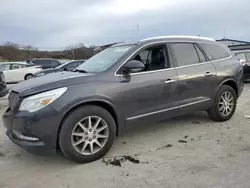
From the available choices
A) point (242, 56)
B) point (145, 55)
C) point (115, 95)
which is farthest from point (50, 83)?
point (242, 56)

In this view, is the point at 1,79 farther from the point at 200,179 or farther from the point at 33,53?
the point at 33,53

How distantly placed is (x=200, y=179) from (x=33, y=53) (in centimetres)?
4541

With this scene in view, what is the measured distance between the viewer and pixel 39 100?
3.54 m

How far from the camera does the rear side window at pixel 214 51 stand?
5418 mm

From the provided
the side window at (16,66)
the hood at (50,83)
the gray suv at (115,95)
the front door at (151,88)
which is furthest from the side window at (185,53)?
the side window at (16,66)

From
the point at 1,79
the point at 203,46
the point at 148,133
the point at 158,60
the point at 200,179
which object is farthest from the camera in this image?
the point at 1,79

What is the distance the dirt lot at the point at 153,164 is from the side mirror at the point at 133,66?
1.23 meters

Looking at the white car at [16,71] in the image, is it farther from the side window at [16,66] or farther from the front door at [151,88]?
the front door at [151,88]

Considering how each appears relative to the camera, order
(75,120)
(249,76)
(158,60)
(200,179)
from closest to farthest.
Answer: (200,179) → (75,120) → (158,60) → (249,76)

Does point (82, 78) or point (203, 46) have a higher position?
point (203, 46)

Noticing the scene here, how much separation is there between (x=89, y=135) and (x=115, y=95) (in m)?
0.68

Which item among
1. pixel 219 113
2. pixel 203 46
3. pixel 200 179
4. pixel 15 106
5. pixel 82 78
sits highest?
pixel 203 46

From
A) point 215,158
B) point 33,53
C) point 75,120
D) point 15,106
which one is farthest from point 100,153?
point 33,53

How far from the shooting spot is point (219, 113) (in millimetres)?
5543
